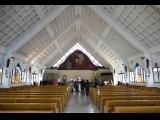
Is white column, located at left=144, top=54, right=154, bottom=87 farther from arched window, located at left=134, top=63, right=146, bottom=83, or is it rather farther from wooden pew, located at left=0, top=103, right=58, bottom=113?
wooden pew, located at left=0, top=103, right=58, bottom=113

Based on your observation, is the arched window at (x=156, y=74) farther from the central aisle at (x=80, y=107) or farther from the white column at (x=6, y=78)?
the white column at (x=6, y=78)

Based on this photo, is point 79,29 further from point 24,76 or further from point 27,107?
point 27,107

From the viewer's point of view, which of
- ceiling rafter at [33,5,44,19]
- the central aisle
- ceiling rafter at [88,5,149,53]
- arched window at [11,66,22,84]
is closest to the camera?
the central aisle

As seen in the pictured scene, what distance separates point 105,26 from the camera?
14.7m

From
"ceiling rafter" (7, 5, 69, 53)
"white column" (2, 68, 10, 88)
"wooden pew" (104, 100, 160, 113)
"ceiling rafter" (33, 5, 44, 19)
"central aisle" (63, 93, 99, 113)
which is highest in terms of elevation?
"ceiling rafter" (33, 5, 44, 19)

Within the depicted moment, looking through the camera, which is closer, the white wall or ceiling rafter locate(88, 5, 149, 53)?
ceiling rafter locate(88, 5, 149, 53)

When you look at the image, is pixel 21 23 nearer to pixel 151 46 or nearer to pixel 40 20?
pixel 40 20

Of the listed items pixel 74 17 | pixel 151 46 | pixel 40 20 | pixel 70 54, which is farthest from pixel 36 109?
pixel 70 54

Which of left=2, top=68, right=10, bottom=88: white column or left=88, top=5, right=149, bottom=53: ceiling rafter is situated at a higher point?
left=88, top=5, right=149, bottom=53: ceiling rafter

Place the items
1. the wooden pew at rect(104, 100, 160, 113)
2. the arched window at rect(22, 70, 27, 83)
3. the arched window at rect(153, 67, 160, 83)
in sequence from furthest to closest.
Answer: the arched window at rect(22, 70, 27, 83) → the arched window at rect(153, 67, 160, 83) → the wooden pew at rect(104, 100, 160, 113)

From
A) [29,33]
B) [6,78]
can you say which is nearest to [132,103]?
[29,33]

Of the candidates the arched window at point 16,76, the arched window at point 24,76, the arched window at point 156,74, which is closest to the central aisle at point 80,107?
the arched window at point 156,74

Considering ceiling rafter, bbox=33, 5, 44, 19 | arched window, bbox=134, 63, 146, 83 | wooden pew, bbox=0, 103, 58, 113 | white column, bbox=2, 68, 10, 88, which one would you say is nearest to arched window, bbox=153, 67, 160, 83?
arched window, bbox=134, 63, 146, 83
